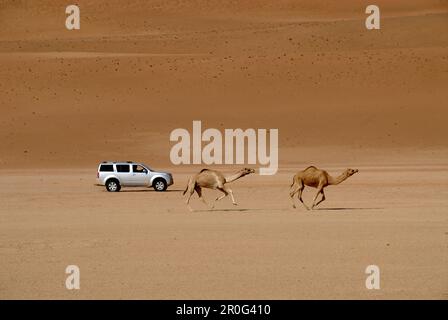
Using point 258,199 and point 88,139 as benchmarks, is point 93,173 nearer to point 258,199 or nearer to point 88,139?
point 88,139

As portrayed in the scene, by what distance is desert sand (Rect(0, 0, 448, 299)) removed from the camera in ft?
53.6

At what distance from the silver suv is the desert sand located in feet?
1.68

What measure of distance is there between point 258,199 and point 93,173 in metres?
16.8

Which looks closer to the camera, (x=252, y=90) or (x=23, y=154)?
(x=23, y=154)

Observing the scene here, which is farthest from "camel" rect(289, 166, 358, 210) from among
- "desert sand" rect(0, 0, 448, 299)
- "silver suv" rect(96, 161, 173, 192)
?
"silver suv" rect(96, 161, 173, 192)

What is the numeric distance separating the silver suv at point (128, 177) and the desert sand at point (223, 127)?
1.68ft

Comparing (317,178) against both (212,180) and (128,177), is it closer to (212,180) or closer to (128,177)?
(212,180)

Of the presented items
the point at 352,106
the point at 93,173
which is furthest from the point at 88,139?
the point at 352,106

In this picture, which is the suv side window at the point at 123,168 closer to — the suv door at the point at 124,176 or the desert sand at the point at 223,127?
the suv door at the point at 124,176

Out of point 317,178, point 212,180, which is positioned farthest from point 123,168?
point 317,178

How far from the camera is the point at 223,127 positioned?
190 ft

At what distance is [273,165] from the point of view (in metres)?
48.9

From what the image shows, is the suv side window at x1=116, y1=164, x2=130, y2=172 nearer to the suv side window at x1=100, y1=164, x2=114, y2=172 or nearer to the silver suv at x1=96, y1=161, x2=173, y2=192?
the silver suv at x1=96, y1=161, x2=173, y2=192

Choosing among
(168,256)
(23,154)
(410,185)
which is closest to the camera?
(168,256)
